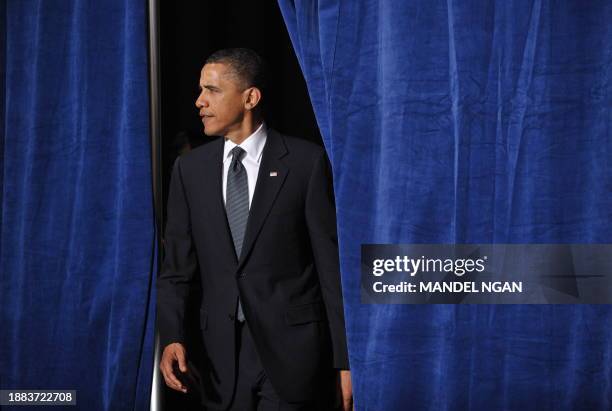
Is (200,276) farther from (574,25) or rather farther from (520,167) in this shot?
(574,25)

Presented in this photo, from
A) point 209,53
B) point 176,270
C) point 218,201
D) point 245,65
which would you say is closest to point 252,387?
point 176,270

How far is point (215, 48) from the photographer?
3.16 m

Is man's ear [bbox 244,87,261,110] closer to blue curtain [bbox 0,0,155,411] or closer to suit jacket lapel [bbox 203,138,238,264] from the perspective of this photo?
suit jacket lapel [bbox 203,138,238,264]

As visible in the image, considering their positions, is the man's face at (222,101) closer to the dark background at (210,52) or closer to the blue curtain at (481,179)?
→ the blue curtain at (481,179)

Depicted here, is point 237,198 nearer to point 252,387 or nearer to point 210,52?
point 252,387

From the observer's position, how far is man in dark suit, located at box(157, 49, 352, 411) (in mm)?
2156

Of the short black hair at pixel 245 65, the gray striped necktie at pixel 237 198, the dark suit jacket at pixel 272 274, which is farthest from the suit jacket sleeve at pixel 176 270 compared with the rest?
the short black hair at pixel 245 65

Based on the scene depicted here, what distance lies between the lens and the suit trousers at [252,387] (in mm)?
2145

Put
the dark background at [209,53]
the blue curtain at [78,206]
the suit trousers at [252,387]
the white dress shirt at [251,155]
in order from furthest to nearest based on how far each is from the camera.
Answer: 1. the dark background at [209,53]
2. the blue curtain at [78,206]
3. the white dress shirt at [251,155]
4. the suit trousers at [252,387]

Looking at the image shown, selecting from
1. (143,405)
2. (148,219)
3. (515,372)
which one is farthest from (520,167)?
(143,405)

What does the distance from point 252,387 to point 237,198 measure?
0.53 m

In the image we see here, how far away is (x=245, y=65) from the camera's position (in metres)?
2.31

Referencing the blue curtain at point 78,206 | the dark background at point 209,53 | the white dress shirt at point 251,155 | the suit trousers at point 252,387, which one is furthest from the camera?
the dark background at point 209,53

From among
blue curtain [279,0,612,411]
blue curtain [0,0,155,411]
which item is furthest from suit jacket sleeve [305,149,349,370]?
blue curtain [0,0,155,411]
